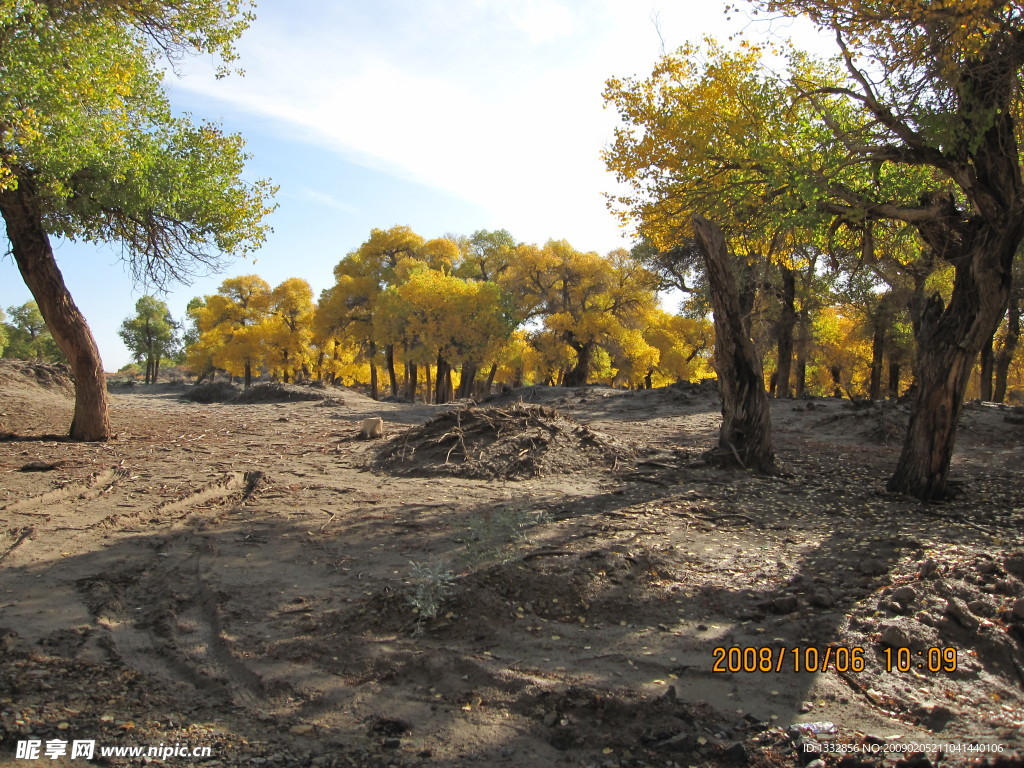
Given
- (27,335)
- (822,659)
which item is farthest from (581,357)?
(27,335)

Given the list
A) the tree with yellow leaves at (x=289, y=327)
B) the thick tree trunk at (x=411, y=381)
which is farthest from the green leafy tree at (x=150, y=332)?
the thick tree trunk at (x=411, y=381)

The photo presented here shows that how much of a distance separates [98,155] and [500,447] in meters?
6.19

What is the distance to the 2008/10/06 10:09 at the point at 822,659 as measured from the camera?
12.7ft

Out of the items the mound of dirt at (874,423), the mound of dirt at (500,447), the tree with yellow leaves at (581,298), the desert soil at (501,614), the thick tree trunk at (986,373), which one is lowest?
the desert soil at (501,614)

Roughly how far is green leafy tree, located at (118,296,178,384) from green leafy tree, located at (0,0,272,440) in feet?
149

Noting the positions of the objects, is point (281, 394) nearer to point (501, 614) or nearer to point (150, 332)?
point (501, 614)

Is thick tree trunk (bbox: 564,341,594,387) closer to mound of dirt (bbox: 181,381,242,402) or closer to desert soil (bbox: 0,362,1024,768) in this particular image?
mound of dirt (bbox: 181,381,242,402)

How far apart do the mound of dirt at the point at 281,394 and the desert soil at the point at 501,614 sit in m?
12.9

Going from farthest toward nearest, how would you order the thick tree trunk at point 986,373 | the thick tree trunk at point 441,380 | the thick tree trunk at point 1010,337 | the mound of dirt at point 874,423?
the thick tree trunk at point 441,380
the thick tree trunk at point 986,373
the thick tree trunk at point 1010,337
the mound of dirt at point 874,423

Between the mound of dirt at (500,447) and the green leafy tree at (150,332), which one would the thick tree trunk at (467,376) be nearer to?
the mound of dirt at (500,447)

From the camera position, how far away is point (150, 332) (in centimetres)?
5262

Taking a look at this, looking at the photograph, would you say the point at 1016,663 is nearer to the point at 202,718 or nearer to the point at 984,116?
the point at 202,718

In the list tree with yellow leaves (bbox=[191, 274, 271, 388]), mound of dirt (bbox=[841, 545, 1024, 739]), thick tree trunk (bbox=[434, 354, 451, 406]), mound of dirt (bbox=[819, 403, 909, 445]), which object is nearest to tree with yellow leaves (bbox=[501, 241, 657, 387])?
thick tree trunk (bbox=[434, 354, 451, 406])

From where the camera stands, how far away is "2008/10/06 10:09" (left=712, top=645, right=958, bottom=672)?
3.87 m
